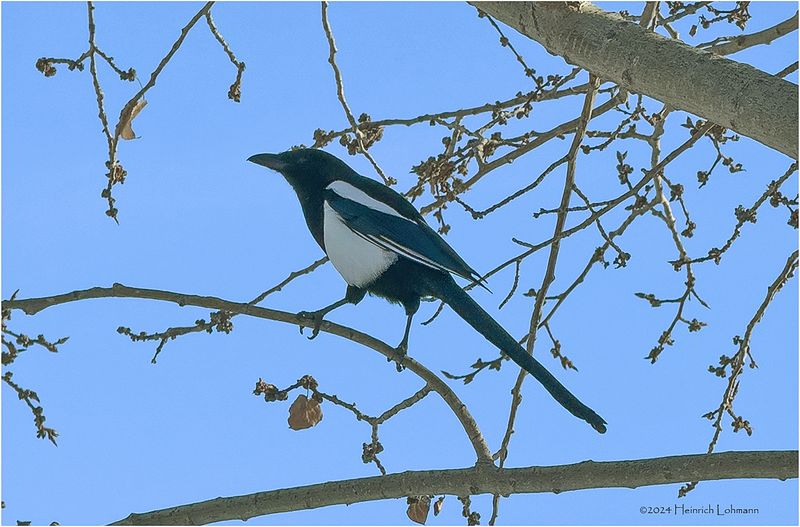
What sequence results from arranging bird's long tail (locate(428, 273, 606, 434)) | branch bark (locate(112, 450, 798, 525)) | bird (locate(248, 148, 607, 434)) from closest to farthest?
1. branch bark (locate(112, 450, 798, 525))
2. bird's long tail (locate(428, 273, 606, 434))
3. bird (locate(248, 148, 607, 434))

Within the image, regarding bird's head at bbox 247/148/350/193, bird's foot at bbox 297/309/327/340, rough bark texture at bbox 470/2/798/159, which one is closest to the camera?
rough bark texture at bbox 470/2/798/159

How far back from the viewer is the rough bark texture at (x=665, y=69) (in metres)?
2.36

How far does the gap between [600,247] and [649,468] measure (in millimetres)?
1353

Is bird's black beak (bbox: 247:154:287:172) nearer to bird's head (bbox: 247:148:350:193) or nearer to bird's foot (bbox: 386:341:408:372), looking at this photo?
bird's head (bbox: 247:148:350:193)

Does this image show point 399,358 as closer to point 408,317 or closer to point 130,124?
point 408,317

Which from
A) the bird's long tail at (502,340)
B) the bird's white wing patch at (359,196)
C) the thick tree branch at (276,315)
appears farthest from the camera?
the bird's white wing patch at (359,196)

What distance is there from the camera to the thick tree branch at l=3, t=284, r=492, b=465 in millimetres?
2996

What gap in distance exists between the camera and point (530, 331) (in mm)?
3549

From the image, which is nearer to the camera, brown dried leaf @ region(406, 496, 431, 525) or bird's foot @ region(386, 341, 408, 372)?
brown dried leaf @ region(406, 496, 431, 525)

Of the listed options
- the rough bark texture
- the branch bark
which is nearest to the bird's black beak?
the rough bark texture

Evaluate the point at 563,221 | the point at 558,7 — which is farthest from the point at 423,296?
the point at 558,7

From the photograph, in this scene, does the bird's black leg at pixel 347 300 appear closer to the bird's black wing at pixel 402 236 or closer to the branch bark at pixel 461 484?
the bird's black wing at pixel 402 236

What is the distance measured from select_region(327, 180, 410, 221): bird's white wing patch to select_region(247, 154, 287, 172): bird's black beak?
0.27 m

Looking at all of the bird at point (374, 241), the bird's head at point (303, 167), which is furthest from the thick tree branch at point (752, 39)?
the bird's head at point (303, 167)
